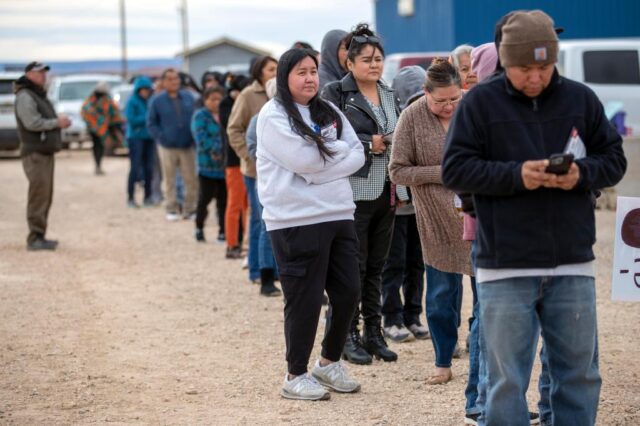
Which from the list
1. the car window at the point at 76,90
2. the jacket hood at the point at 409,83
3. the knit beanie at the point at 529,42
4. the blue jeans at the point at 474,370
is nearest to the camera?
the knit beanie at the point at 529,42

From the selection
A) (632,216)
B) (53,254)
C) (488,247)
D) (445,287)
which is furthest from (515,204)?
(53,254)

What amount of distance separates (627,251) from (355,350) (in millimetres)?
2121

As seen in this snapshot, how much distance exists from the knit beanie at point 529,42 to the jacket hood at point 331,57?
3.62 m

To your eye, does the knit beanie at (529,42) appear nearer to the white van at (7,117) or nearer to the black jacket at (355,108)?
the black jacket at (355,108)

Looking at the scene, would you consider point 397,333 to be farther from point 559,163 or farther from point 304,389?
point 559,163

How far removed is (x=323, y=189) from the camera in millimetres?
5895

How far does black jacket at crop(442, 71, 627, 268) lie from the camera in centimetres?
400

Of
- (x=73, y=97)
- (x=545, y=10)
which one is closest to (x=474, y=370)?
(x=545, y=10)

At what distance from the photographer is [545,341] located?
13.9ft

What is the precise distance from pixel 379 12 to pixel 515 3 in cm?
962

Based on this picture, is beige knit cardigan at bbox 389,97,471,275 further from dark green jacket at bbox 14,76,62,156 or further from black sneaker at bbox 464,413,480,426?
dark green jacket at bbox 14,76,62,156

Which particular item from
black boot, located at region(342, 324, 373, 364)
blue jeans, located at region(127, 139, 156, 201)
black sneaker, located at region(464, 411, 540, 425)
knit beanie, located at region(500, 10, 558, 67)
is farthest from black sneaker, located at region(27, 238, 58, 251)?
knit beanie, located at region(500, 10, 558, 67)

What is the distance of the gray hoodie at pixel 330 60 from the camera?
7594mm

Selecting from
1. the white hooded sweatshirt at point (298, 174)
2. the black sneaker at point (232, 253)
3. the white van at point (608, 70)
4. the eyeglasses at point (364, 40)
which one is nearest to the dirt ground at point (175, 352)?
the black sneaker at point (232, 253)
